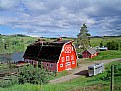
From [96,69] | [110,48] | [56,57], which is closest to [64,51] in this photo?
[56,57]

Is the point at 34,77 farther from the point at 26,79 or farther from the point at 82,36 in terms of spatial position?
the point at 82,36

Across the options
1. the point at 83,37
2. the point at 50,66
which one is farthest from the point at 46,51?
the point at 83,37

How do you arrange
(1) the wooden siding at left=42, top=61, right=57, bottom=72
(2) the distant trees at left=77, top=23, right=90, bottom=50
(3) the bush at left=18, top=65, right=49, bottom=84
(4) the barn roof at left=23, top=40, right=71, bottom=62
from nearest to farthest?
(3) the bush at left=18, top=65, right=49, bottom=84 < (1) the wooden siding at left=42, top=61, right=57, bottom=72 < (4) the barn roof at left=23, top=40, right=71, bottom=62 < (2) the distant trees at left=77, top=23, right=90, bottom=50

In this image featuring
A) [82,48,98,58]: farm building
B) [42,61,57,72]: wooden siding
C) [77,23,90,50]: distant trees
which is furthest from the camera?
[77,23,90,50]: distant trees

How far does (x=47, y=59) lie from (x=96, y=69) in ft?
36.8

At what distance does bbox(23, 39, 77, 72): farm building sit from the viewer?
4025 cm

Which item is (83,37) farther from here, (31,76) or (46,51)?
(31,76)

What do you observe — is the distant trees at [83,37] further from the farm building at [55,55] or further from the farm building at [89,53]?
the farm building at [55,55]

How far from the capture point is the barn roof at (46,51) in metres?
40.6

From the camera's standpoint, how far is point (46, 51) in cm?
4269

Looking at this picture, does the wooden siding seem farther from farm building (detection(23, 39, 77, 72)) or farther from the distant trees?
the distant trees

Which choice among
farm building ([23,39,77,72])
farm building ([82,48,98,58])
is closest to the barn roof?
farm building ([23,39,77,72])

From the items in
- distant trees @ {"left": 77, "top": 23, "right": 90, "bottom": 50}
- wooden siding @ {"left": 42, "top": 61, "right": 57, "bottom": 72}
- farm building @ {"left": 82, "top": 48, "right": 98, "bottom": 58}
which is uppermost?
distant trees @ {"left": 77, "top": 23, "right": 90, "bottom": 50}

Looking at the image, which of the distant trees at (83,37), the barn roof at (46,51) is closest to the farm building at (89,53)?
the distant trees at (83,37)
